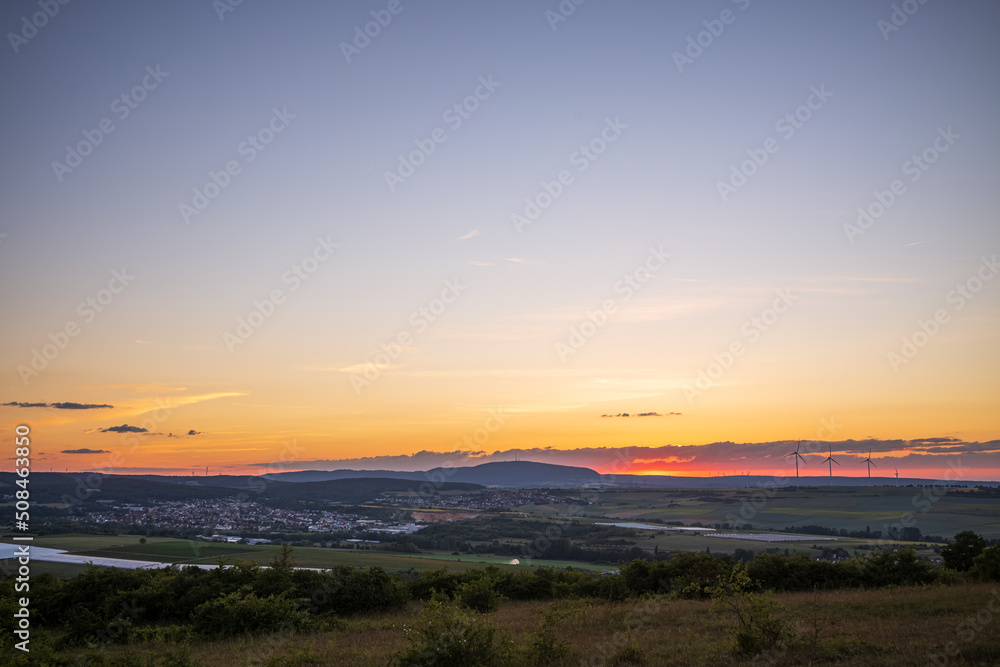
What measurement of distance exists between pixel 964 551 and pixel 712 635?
51.5 feet

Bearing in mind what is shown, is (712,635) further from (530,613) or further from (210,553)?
(210,553)

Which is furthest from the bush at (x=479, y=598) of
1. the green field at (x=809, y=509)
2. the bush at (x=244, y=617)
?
the green field at (x=809, y=509)

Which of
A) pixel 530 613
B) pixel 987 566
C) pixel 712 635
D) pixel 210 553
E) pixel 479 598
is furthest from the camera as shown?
pixel 210 553

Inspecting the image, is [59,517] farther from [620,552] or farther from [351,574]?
[351,574]

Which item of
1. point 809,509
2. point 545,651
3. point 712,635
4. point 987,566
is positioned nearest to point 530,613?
point 712,635

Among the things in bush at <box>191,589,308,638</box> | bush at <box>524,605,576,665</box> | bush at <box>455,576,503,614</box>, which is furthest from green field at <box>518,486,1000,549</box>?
bush at <box>191,589,308,638</box>

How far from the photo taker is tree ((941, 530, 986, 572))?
23.3 m

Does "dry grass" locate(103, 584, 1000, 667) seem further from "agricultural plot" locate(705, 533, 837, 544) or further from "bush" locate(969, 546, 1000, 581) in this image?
"agricultural plot" locate(705, 533, 837, 544)

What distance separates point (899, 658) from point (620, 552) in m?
67.1

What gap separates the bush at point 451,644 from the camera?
12039 millimetres

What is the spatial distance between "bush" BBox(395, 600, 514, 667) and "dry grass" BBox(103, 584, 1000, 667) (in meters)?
1.52

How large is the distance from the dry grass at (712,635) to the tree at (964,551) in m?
5.18

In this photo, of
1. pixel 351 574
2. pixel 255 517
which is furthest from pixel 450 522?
pixel 351 574

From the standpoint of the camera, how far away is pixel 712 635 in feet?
48.2
